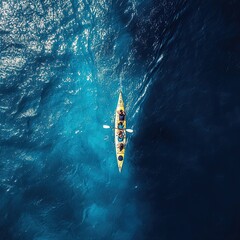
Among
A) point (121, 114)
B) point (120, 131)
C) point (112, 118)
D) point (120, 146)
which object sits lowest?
point (120, 146)

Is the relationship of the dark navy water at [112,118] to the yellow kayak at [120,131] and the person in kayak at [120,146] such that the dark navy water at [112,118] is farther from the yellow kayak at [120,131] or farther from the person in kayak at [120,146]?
the person in kayak at [120,146]

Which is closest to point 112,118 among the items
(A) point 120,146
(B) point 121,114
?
(B) point 121,114

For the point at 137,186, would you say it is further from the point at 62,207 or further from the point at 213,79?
the point at 213,79

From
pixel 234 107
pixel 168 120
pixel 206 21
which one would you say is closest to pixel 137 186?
pixel 168 120

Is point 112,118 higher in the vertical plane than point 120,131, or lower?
higher

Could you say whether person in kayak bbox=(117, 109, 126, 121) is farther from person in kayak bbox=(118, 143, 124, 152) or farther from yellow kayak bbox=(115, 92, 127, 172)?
person in kayak bbox=(118, 143, 124, 152)

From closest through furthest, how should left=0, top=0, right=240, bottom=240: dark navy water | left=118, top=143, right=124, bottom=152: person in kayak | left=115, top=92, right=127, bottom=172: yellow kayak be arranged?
left=0, top=0, right=240, bottom=240: dark navy water, left=115, top=92, right=127, bottom=172: yellow kayak, left=118, top=143, right=124, bottom=152: person in kayak

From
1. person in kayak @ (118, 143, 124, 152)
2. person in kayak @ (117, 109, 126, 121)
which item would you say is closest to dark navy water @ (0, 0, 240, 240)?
person in kayak @ (117, 109, 126, 121)

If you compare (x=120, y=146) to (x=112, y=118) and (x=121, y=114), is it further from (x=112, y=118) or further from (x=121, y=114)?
(x=121, y=114)
